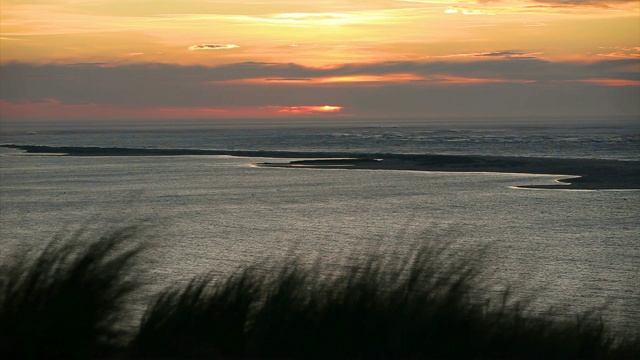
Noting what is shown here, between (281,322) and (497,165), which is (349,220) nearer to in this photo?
(281,322)

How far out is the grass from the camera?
5.38m

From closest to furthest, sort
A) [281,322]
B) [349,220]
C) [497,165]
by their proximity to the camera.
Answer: [281,322]
[349,220]
[497,165]

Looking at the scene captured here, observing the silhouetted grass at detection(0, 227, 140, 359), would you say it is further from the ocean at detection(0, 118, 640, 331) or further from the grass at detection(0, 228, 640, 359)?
the ocean at detection(0, 118, 640, 331)

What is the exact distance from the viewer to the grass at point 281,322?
5.38 meters

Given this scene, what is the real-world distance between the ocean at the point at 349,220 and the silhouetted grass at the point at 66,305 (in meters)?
1.01

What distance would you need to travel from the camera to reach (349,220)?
1862 cm

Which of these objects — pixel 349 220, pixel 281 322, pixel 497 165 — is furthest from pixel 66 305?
pixel 497 165

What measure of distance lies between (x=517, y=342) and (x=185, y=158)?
42.7m

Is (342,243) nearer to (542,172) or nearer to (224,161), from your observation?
(542,172)

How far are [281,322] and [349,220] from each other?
42.8ft

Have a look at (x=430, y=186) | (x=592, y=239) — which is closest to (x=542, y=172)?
(x=430, y=186)

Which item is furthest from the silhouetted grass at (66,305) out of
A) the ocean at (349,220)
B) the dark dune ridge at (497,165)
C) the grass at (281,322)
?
the dark dune ridge at (497,165)

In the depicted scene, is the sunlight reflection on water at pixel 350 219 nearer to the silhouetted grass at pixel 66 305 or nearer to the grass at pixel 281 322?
the grass at pixel 281 322

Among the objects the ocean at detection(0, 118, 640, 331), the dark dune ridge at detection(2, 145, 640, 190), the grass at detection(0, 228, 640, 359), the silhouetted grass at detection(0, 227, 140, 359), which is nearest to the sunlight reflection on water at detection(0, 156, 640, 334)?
the ocean at detection(0, 118, 640, 331)
